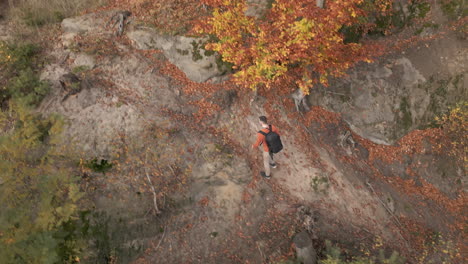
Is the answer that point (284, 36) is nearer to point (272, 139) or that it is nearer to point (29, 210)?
point (272, 139)

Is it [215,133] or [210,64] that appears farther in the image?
[210,64]

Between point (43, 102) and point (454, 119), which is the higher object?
point (454, 119)

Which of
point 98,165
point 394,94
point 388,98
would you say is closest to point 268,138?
point 98,165

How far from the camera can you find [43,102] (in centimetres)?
977

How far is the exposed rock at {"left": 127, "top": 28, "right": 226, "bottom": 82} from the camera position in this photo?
11.0 meters

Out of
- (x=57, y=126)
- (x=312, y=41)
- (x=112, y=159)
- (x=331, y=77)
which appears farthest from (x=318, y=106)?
(x=57, y=126)

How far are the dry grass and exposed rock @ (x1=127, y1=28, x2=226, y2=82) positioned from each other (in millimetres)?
3398

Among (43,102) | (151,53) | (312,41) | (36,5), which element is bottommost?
(43,102)

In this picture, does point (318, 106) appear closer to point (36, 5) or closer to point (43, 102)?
point (43, 102)

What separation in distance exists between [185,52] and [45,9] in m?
7.37

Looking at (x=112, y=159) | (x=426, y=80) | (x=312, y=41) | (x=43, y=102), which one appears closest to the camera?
(x=312, y=41)

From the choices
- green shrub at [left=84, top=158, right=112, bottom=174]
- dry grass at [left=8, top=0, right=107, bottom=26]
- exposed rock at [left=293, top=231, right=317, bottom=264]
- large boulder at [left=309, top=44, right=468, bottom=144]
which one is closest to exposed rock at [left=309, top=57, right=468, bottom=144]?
large boulder at [left=309, top=44, right=468, bottom=144]

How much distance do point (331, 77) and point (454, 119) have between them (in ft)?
16.4

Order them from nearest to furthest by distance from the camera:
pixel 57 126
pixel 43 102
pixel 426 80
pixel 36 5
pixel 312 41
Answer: pixel 57 126
pixel 312 41
pixel 43 102
pixel 426 80
pixel 36 5
